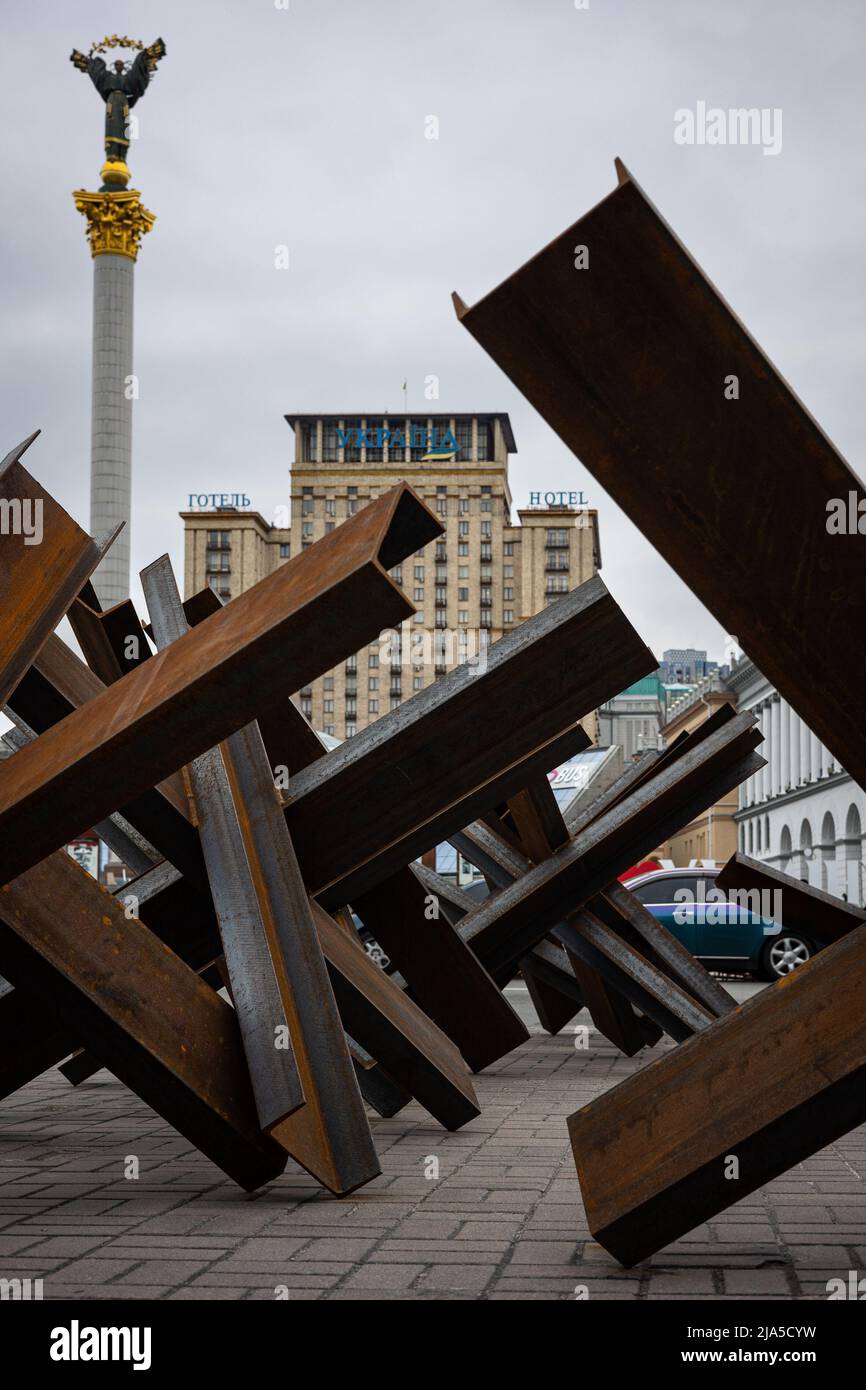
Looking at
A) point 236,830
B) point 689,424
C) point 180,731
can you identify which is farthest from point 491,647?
point 689,424

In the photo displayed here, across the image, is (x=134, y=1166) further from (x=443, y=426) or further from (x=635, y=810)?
(x=443, y=426)

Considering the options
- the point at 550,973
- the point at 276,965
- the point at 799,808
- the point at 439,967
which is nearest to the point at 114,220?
the point at 799,808

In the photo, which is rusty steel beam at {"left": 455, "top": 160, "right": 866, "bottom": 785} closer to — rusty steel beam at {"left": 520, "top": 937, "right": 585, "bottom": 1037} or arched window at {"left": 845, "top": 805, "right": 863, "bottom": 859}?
rusty steel beam at {"left": 520, "top": 937, "right": 585, "bottom": 1037}

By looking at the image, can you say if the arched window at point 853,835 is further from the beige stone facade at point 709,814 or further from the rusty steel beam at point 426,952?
the rusty steel beam at point 426,952

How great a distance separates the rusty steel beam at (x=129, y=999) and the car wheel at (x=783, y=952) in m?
15.0

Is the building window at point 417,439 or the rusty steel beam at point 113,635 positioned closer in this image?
the rusty steel beam at point 113,635

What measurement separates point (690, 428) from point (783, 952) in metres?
16.8

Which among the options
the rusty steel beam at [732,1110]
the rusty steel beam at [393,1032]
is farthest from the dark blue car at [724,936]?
the rusty steel beam at [732,1110]

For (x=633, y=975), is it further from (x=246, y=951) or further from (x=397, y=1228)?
(x=397, y=1228)

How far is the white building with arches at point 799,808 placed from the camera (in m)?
54.0

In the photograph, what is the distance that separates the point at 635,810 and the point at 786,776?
6090cm

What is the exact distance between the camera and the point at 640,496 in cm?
309

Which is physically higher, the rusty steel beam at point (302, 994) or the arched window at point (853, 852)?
the arched window at point (853, 852)

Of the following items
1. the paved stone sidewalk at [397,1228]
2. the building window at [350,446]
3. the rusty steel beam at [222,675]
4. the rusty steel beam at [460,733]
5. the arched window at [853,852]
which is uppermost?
the building window at [350,446]
